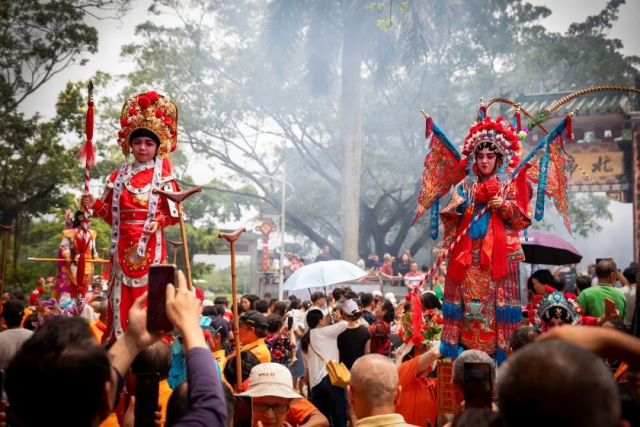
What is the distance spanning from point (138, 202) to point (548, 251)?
6.64m

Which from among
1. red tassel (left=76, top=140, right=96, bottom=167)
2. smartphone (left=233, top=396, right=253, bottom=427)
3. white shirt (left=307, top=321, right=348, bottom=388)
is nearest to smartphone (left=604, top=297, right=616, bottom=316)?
smartphone (left=233, top=396, right=253, bottom=427)

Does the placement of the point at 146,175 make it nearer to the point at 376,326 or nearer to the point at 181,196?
the point at 181,196

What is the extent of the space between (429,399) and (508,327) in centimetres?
145

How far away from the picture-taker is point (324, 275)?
37.0ft

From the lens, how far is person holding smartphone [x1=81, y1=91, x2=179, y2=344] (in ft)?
21.9

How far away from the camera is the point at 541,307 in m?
6.24

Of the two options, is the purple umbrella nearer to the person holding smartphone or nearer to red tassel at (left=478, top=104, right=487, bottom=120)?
red tassel at (left=478, top=104, right=487, bottom=120)

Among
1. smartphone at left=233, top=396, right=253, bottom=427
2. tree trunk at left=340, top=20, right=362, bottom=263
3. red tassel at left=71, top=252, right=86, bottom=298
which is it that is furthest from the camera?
tree trunk at left=340, top=20, right=362, bottom=263

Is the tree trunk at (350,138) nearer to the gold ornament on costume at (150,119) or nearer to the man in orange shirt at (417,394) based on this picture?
the gold ornament on costume at (150,119)

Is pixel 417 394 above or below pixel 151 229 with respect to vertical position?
below

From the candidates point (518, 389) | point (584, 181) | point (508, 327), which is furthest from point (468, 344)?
point (584, 181)

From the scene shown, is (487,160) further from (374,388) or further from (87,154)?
(374,388)

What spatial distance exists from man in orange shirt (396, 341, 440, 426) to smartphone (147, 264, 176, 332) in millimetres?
3272

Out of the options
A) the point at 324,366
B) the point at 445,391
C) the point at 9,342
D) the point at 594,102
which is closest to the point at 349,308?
the point at 324,366
